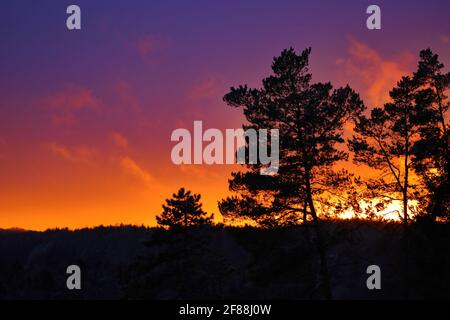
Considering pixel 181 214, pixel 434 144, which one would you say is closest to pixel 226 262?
pixel 181 214

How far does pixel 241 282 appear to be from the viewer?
47531mm

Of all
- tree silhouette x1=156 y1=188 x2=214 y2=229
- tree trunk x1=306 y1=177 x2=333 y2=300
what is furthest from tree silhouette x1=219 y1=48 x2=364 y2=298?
tree silhouette x1=156 y1=188 x2=214 y2=229

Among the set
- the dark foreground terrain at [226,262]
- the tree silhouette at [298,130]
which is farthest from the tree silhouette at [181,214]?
the tree silhouette at [298,130]

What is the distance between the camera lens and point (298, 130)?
23219 mm

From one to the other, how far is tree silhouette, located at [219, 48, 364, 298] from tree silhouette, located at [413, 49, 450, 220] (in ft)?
21.0

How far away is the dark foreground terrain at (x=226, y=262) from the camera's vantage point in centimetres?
2761

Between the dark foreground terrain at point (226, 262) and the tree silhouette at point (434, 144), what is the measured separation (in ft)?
5.86

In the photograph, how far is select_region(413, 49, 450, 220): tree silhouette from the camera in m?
27.7

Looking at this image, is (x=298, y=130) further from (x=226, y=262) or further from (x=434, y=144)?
(x=226, y=262)

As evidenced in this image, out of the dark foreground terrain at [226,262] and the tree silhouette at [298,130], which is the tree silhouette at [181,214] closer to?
the dark foreground terrain at [226,262]

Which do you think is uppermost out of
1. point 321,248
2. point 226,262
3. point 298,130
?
point 298,130

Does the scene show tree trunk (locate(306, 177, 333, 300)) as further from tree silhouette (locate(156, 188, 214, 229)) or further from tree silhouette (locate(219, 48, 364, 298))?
tree silhouette (locate(156, 188, 214, 229))

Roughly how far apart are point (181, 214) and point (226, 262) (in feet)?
55.9
